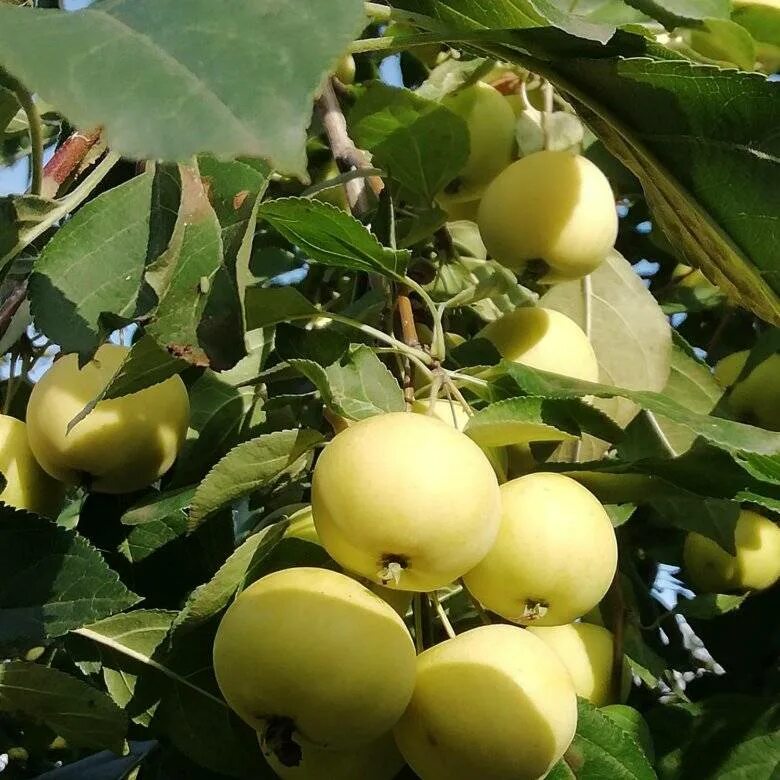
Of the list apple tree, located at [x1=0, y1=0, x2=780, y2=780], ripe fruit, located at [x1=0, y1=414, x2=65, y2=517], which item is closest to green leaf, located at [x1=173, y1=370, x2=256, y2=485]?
apple tree, located at [x1=0, y1=0, x2=780, y2=780]

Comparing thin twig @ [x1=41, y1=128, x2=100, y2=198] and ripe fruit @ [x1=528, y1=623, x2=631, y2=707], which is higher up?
thin twig @ [x1=41, y1=128, x2=100, y2=198]

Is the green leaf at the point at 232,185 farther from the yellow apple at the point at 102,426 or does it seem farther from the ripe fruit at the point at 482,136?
the ripe fruit at the point at 482,136

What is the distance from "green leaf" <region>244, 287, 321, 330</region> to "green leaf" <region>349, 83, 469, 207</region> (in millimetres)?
186

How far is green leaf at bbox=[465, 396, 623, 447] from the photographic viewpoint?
29.3 inches

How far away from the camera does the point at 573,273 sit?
991mm

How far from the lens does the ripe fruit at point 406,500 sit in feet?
2.08

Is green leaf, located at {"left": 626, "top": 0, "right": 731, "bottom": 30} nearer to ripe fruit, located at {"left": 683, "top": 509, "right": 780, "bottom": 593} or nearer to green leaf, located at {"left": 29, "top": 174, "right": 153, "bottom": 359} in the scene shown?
green leaf, located at {"left": 29, "top": 174, "right": 153, "bottom": 359}

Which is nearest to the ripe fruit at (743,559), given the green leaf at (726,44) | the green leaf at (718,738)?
the green leaf at (718,738)

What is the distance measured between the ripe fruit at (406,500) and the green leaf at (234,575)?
0.09 metres

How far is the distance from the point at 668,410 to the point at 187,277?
13.6 inches

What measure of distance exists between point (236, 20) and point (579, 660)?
0.65 m

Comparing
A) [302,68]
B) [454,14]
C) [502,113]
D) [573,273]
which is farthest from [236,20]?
[502,113]

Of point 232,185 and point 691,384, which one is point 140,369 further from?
point 691,384

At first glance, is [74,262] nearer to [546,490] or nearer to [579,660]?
[546,490]
